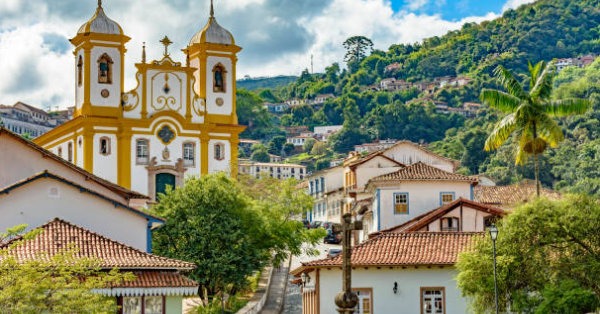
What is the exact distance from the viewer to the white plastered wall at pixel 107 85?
80188mm

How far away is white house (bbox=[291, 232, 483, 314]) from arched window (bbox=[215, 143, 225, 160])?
1494 inches

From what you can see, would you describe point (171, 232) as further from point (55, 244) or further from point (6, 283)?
point (6, 283)

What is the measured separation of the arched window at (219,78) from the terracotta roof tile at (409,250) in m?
39.8

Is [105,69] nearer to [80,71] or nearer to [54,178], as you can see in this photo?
[80,71]

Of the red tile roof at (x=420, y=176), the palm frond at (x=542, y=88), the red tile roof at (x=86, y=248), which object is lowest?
the red tile roof at (x=86, y=248)

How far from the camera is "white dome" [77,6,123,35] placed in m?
80.1

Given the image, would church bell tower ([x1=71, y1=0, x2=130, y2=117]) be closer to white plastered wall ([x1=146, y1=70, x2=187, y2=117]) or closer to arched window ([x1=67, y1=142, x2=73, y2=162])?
white plastered wall ([x1=146, y1=70, x2=187, y2=117])

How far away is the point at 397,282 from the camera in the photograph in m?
43.8

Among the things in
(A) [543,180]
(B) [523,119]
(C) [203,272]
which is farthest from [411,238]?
(A) [543,180]

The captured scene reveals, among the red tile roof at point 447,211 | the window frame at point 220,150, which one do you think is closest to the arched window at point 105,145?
the window frame at point 220,150

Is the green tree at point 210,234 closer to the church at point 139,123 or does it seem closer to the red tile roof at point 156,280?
the red tile roof at point 156,280

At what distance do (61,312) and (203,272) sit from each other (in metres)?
22.3

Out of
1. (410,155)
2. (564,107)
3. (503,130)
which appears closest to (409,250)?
(503,130)

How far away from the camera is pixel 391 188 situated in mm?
61312
